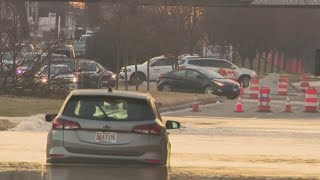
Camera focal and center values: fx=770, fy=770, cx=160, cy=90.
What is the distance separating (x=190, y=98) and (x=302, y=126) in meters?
10.5

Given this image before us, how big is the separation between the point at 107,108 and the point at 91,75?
26708 millimetres

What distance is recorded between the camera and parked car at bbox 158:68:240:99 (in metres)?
37.9

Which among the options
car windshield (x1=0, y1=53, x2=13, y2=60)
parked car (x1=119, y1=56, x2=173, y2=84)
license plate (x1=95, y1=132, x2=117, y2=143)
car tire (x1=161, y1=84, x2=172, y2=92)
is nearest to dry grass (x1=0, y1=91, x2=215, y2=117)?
car windshield (x1=0, y1=53, x2=13, y2=60)

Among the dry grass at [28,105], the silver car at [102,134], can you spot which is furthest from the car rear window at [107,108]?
the dry grass at [28,105]

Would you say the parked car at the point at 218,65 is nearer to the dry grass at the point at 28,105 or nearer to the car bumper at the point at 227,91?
the car bumper at the point at 227,91

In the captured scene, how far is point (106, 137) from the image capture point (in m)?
11.0

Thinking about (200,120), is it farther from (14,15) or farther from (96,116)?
(96,116)

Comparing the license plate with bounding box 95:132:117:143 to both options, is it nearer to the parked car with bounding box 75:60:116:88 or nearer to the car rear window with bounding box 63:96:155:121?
the car rear window with bounding box 63:96:155:121

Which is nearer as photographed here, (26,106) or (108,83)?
(26,106)

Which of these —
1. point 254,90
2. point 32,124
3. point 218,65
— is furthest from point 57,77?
point 218,65

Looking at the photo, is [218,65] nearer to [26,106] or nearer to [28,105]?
[28,105]

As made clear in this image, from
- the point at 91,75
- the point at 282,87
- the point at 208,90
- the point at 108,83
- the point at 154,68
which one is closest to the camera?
the point at 91,75

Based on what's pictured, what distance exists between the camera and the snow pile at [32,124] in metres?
20.0

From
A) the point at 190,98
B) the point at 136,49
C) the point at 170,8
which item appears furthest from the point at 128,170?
the point at 170,8
